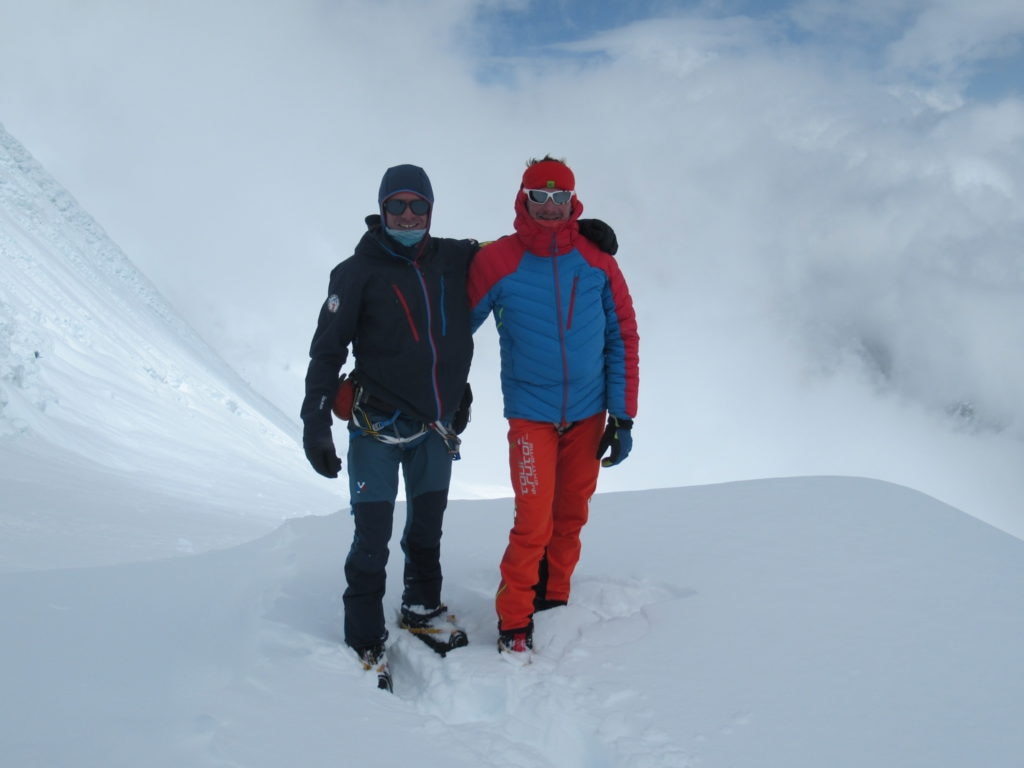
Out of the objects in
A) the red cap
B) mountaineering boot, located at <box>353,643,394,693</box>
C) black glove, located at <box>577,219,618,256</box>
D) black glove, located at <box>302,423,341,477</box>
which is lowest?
mountaineering boot, located at <box>353,643,394,693</box>

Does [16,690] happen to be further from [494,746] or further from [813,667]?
[813,667]

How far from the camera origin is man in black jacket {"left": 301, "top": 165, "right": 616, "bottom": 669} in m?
3.71

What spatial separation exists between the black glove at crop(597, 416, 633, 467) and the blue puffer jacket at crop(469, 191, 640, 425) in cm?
5

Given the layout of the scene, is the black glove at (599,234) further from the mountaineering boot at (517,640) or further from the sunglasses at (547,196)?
the mountaineering boot at (517,640)

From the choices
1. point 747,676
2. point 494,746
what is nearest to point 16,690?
point 494,746

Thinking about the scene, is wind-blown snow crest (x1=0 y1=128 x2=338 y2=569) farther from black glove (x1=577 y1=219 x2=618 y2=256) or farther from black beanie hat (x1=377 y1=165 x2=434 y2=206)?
black glove (x1=577 y1=219 x2=618 y2=256)

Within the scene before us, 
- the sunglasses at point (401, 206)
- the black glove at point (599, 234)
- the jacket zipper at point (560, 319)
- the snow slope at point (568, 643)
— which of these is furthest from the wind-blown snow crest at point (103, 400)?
the black glove at point (599, 234)

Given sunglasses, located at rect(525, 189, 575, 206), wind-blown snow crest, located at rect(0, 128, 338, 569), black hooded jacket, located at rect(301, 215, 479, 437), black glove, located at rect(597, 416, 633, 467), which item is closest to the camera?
black hooded jacket, located at rect(301, 215, 479, 437)

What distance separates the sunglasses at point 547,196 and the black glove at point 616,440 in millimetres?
1142

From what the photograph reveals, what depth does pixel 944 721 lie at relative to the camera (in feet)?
10.2

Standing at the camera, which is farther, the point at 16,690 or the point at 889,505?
the point at 889,505

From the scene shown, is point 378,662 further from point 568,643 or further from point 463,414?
point 463,414

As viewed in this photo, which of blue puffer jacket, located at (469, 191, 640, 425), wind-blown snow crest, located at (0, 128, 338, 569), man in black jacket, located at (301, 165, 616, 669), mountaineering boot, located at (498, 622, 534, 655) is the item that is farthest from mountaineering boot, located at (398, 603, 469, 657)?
wind-blown snow crest, located at (0, 128, 338, 569)

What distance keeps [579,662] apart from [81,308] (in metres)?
12.5
